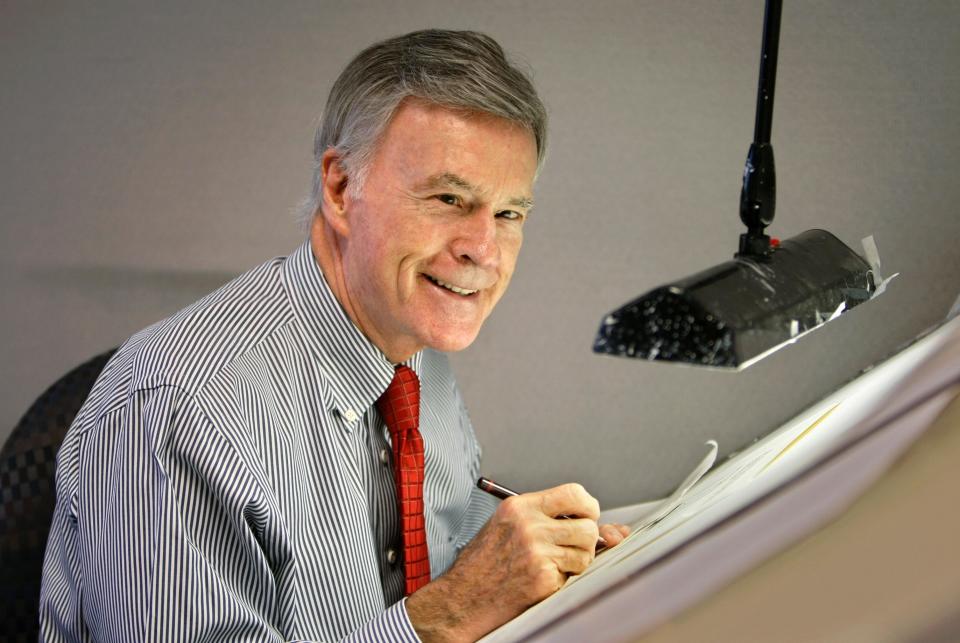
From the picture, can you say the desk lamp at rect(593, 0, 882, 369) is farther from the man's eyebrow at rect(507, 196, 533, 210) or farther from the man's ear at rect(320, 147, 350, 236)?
the man's ear at rect(320, 147, 350, 236)

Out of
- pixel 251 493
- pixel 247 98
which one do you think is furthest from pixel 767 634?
pixel 247 98

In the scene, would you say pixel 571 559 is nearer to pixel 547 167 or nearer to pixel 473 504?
pixel 473 504

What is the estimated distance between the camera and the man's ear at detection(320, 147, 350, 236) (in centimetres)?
123

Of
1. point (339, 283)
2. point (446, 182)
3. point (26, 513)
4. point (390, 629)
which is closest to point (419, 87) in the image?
point (446, 182)

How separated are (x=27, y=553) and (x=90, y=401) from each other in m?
0.29

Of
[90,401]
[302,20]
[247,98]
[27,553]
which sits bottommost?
[27,553]

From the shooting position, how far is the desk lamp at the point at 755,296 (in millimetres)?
666

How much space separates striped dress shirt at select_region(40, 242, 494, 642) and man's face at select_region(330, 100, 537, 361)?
2.2 inches

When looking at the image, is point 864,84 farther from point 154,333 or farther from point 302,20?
point 154,333

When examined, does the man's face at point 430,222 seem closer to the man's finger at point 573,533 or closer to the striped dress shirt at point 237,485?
the striped dress shirt at point 237,485

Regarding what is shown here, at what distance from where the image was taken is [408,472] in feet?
3.90

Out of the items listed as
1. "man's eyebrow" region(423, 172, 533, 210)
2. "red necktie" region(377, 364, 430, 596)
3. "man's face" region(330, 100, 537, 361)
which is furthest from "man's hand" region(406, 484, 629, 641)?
"man's eyebrow" region(423, 172, 533, 210)

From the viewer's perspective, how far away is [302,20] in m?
2.06

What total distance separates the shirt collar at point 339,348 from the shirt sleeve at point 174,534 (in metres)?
0.19
